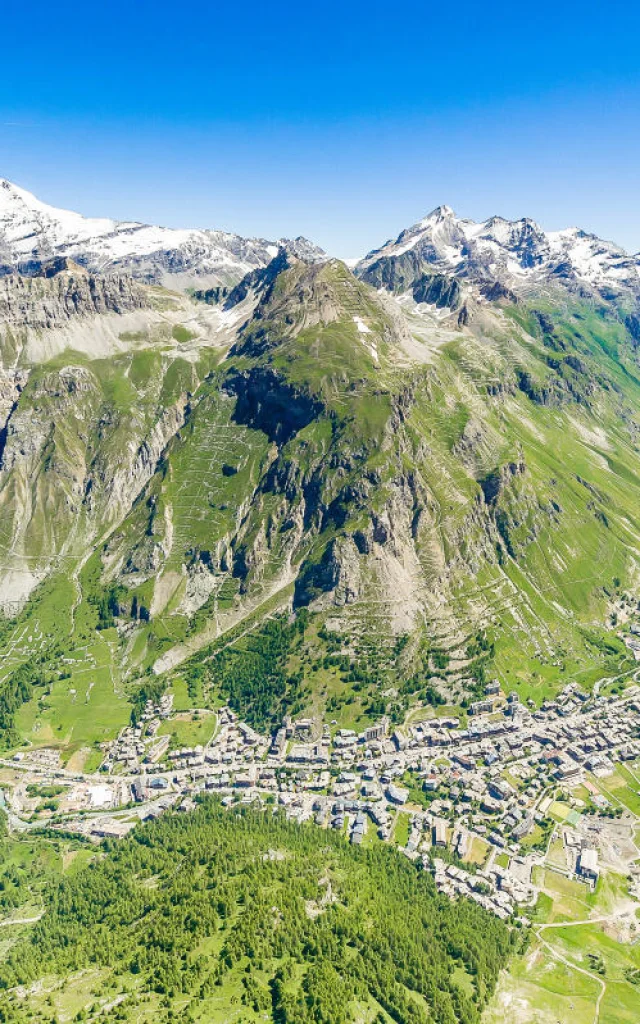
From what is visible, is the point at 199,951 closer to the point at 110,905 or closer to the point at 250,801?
the point at 110,905

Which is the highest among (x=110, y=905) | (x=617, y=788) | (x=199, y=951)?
(x=617, y=788)

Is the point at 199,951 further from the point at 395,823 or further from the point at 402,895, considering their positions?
the point at 395,823

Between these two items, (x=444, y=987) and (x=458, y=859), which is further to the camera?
(x=458, y=859)

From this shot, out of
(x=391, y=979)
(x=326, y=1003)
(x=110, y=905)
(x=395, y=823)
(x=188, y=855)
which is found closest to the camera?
(x=326, y=1003)

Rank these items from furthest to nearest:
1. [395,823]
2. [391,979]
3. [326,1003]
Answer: [395,823]
[391,979]
[326,1003]

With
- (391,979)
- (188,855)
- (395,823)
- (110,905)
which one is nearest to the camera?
(391,979)

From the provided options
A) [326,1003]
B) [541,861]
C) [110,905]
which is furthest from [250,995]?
[541,861]

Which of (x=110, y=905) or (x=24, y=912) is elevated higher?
(x=110, y=905)

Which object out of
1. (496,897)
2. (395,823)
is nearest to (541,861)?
(496,897)

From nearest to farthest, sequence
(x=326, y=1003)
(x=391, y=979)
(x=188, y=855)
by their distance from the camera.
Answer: (x=326, y=1003) → (x=391, y=979) → (x=188, y=855)
